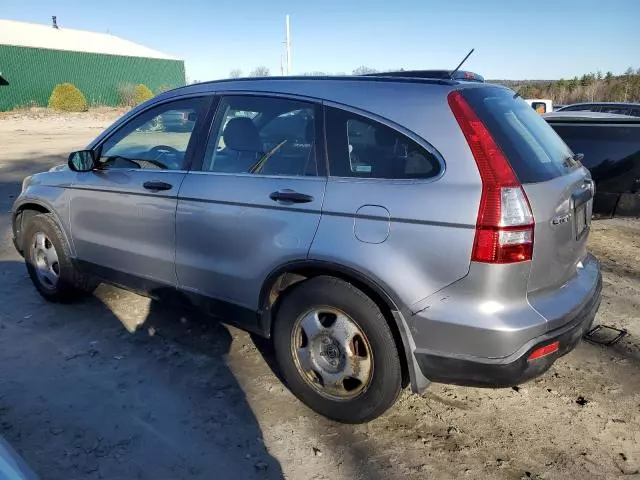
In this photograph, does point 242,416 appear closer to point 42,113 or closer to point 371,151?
point 371,151

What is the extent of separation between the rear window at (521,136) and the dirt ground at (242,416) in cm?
137

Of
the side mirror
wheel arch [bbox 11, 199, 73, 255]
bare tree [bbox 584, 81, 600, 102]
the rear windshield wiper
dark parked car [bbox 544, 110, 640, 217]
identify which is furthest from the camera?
bare tree [bbox 584, 81, 600, 102]

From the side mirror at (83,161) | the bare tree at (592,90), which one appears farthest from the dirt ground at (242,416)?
the bare tree at (592,90)

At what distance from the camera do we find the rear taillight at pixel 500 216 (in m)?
2.25

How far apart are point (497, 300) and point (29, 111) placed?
38.8m

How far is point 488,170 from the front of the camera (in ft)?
7.60

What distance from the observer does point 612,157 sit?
579 centimetres

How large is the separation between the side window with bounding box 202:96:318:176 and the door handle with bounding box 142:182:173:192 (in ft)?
0.93

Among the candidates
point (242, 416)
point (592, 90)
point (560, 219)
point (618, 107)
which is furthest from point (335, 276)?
point (592, 90)

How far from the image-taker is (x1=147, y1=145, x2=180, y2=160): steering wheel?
11.7 feet

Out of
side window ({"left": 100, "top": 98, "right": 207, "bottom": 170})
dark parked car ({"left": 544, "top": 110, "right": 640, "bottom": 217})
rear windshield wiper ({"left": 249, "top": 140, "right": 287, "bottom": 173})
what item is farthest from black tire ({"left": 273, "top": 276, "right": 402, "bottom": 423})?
Answer: dark parked car ({"left": 544, "top": 110, "right": 640, "bottom": 217})

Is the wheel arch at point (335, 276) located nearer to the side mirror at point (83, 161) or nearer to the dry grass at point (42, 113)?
the side mirror at point (83, 161)

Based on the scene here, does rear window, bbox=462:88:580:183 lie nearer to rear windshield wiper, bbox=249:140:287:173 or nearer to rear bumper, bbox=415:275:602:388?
rear bumper, bbox=415:275:602:388

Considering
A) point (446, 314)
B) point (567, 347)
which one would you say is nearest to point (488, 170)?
point (446, 314)
